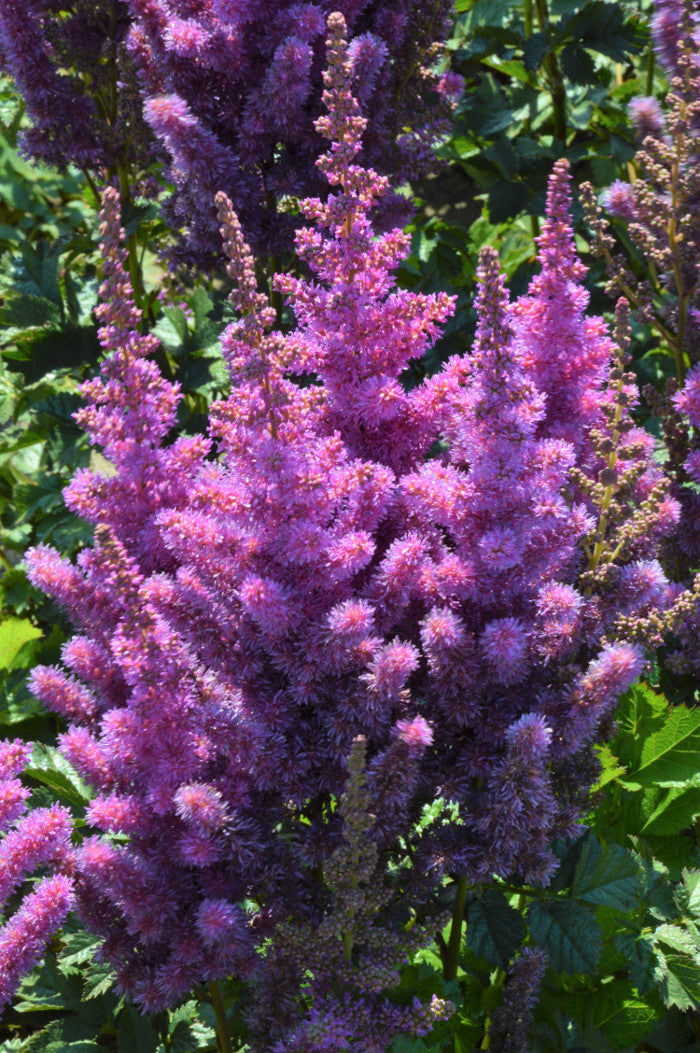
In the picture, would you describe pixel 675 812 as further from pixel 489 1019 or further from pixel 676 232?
pixel 676 232

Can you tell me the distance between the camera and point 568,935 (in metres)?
1.87

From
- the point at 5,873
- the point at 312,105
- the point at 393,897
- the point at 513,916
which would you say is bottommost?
the point at 513,916

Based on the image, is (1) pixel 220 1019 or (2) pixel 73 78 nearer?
(1) pixel 220 1019

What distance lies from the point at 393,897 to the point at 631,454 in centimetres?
73

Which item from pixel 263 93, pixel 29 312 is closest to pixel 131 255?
pixel 29 312

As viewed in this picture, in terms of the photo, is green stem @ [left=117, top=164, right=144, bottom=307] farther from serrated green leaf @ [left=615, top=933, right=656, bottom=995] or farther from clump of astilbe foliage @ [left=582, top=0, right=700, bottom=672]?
serrated green leaf @ [left=615, top=933, right=656, bottom=995]

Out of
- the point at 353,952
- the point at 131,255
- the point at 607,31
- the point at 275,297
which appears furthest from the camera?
the point at 607,31

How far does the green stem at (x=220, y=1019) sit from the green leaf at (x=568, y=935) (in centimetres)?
52

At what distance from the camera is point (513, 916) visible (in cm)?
197

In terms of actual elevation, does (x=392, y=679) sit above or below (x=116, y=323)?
below

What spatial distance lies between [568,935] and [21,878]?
2.83 ft

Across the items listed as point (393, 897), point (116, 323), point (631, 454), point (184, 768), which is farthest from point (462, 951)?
point (116, 323)

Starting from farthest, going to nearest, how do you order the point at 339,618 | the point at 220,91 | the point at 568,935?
the point at 220,91, the point at 568,935, the point at 339,618

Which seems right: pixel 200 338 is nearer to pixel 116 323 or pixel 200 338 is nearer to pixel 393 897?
pixel 116 323
